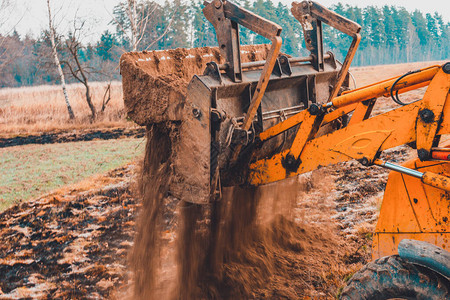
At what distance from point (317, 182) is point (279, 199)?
1439 mm

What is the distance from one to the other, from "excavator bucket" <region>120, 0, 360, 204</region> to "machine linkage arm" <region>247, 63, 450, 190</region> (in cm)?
44

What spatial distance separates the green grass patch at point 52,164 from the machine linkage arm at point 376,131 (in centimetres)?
633

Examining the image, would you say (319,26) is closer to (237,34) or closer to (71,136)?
(237,34)

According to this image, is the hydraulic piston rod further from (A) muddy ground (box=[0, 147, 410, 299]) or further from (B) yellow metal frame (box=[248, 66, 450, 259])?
(A) muddy ground (box=[0, 147, 410, 299])

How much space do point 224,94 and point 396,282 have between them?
2214 mm

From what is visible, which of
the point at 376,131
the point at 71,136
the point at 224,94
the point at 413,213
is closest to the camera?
the point at 413,213

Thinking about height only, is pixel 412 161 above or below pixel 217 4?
below

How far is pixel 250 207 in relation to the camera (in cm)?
541

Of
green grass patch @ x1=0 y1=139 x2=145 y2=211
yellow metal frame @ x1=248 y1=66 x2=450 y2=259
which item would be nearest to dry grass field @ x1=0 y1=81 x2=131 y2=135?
green grass patch @ x1=0 y1=139 x2=145 y2=211

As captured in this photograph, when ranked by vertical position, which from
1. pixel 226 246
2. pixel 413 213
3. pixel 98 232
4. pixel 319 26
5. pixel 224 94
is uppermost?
pixel 319 26

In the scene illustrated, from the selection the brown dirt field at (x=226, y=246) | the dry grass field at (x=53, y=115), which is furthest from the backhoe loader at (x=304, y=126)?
the dry grass field at (x=53, y=115)

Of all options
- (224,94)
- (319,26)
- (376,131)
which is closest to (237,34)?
(224,94)

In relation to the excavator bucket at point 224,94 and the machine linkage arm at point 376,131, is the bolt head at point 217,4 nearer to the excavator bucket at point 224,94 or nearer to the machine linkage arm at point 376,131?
the excavator bucket at point 224,94

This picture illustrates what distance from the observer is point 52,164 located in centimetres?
1198
